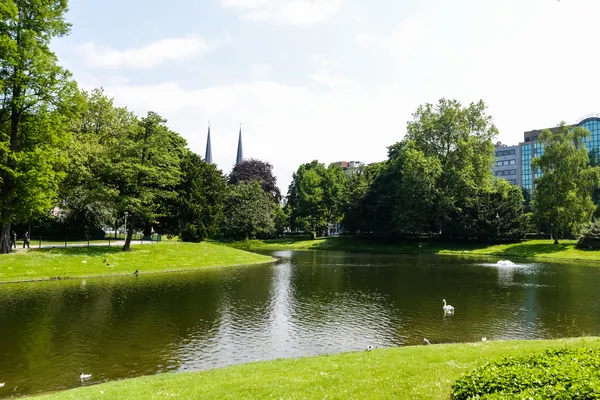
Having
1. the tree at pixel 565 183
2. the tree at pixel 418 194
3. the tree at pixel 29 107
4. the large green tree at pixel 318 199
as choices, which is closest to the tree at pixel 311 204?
the large green tree at pixel 318 199

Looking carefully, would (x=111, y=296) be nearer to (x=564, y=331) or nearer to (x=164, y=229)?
(x=564, y=331)

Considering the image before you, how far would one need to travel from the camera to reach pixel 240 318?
29.3 meters

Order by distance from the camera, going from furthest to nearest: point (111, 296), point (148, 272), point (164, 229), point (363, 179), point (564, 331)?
point (363, 179) → point (164, 229) → point (148, 272) → point (111, 296) → point (564, 331)

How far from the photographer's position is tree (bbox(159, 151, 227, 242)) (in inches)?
3068

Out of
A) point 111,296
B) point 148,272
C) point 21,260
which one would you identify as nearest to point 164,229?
point 148,272

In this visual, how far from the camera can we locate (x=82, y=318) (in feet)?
92.6

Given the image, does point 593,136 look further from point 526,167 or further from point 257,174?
point 257,174

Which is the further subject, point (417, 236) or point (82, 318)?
point (417, 236)

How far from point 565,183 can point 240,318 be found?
82.9 meters

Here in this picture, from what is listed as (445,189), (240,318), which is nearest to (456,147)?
(445,189)

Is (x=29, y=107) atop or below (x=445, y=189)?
atop

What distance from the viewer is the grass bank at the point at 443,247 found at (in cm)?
7812

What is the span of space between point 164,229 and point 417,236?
2516 inches

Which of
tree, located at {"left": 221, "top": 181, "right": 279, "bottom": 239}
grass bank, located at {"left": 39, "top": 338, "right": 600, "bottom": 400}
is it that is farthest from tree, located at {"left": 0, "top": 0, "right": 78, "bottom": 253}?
tree, located at {"left": 221, "top": 181, "right": 279, "bottom": 239}
